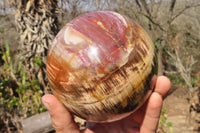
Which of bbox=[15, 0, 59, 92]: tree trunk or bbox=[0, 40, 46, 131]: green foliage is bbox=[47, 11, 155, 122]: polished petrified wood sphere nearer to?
bbox=[15, 0, 59, 92]: tree trunk

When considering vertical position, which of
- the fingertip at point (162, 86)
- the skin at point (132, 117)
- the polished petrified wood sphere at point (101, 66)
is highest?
the polished petrified wood sphere at point (101, 66)

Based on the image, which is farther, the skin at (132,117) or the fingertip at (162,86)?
the fingertip at (162,86)

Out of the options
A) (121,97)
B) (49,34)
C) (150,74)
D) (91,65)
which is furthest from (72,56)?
(49,34)

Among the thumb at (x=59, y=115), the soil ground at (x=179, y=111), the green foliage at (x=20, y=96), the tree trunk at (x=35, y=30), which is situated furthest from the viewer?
the soil ground at (x=179, y=111)

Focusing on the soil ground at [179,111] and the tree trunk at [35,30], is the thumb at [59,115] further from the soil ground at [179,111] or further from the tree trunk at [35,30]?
the soil ground at [179,111]

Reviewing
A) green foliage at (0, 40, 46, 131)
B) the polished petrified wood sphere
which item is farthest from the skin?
green foliage at (0, 40, 46, 131)

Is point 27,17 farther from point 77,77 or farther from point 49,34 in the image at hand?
point 77,77

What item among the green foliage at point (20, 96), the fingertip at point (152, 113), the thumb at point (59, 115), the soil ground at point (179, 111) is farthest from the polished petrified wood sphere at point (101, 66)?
the soil ground at point (179, 111)

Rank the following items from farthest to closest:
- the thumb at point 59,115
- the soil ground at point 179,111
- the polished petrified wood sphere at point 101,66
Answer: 1. the soil ground at point 179,111
2. the thumb at point 59,115
3. the polished petrified wood sphere at point 101,66
